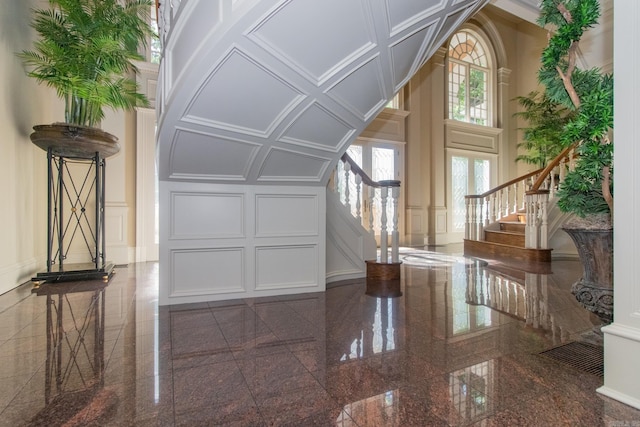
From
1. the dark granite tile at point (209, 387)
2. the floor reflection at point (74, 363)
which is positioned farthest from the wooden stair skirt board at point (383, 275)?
the floor reflection at point (74, 363)

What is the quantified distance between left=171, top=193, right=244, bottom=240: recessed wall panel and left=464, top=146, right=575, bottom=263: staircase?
164 inches

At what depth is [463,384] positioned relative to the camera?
148 cm

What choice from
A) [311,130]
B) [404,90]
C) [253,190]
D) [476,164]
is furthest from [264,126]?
[476,164]

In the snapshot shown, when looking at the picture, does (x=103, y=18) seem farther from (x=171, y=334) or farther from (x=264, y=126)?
(x=171, y=334)

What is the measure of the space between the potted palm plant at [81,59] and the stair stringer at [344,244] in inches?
103

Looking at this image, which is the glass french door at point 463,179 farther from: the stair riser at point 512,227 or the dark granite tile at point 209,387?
the dark granite tile at point 209,387

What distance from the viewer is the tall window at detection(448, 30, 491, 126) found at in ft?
27.2

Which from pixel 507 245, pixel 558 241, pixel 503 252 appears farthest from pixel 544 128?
pixel 503 252

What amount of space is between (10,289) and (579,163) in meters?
4.77

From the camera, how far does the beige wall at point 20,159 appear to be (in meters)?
3.26

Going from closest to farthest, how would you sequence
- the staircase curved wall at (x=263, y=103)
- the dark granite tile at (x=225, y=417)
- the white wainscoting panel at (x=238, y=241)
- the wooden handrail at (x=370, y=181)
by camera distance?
the dark granite tile at (x=225, y=417), the staircase curved wall at (x=263, y=103), the white wainscoting panel at (x=238, y=241), the wooden handrail at (x=370, y=181)

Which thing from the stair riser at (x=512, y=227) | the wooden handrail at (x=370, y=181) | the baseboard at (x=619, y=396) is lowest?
the baseboard at (x=619, y=396)

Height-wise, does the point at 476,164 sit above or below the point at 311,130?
above

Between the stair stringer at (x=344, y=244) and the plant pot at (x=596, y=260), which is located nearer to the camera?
the plant pot at (x=596, y=260)
